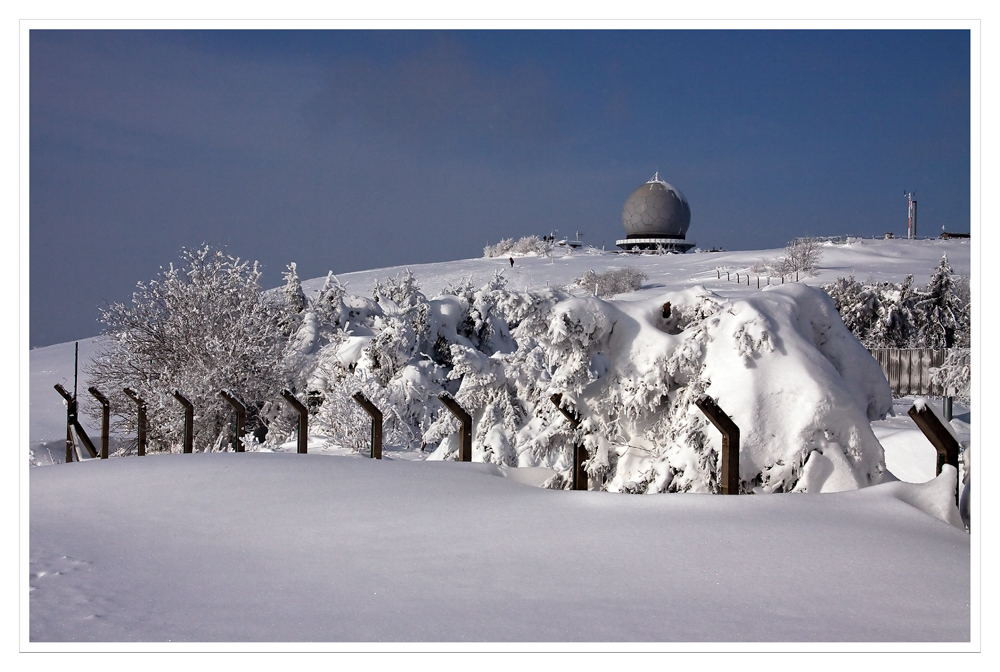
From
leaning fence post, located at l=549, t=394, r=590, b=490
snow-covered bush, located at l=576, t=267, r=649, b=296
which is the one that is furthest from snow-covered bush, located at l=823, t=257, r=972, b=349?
leaning fence post, located at l=549, t=394, r=590, b=490

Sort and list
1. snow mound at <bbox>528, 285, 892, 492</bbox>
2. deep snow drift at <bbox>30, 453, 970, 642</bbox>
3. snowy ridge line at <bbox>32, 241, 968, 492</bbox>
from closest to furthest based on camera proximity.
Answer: deep snow drift at <bbox>30, 453, 970, 642</bbox> < snow mound at <bbox>528, 285, 892, 492</bbox> < snowy ridge line at <bbox>32, 241, 968, 492</bbox>

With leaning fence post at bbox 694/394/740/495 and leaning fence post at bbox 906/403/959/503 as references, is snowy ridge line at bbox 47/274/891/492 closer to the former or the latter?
leaning fence post at bbox 694/394/740/495

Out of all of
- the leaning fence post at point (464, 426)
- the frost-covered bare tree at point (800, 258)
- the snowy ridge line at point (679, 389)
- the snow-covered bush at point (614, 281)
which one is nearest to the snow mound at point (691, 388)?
the snowy ridge line at point (679, 389)

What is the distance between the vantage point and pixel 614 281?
4838cm

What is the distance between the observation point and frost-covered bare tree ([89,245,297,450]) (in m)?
16.8

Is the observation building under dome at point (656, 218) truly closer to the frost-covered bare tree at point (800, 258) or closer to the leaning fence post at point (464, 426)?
the frost-covered bare tree at point (800, 258)

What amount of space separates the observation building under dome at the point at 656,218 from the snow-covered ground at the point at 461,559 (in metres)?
68.1

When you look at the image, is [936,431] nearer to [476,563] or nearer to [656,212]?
[476,563]

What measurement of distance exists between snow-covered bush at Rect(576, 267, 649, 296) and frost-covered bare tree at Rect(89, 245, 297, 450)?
29.1m

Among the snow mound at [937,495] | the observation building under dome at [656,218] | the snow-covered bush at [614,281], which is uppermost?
the observation building under dome at [656,218]

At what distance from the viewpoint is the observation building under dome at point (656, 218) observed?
73062 millimetres

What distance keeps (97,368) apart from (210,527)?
16.3 meters
